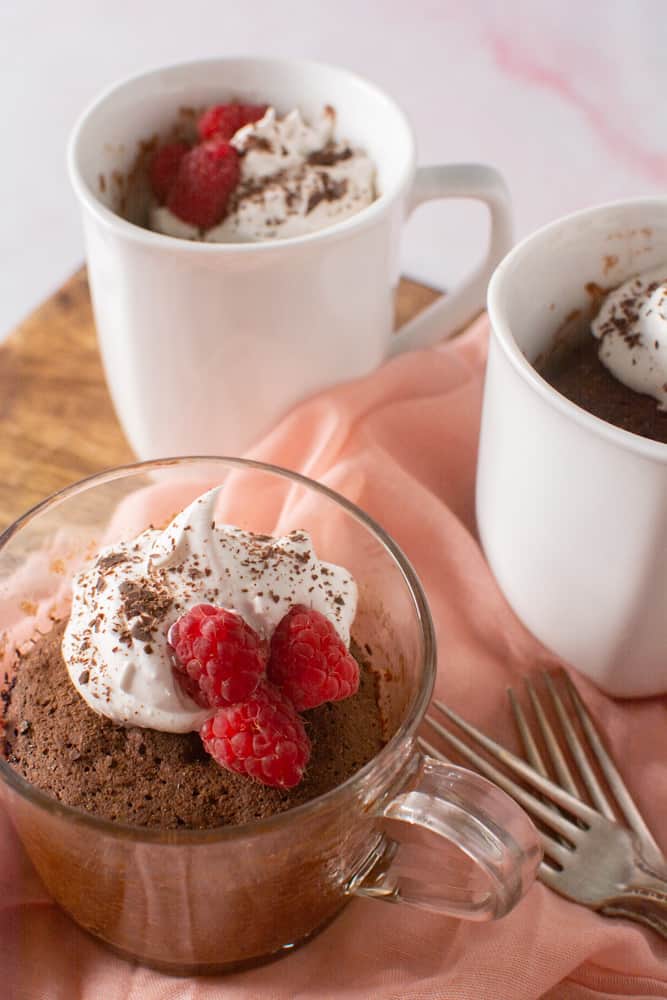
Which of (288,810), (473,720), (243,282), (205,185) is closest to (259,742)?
(288,810)

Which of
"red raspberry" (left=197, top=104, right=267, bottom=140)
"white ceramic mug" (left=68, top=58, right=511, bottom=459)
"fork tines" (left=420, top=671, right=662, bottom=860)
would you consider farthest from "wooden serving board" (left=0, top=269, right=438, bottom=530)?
"fork tines" (left=420, top=671, right=662, bottom=860)

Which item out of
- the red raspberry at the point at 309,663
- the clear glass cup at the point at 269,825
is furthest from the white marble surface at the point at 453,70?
the red raspberry at the point at 309,663

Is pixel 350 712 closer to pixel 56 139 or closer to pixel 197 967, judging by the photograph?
pixel 197 967

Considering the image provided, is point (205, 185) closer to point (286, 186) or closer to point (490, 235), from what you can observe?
point (286, 186)

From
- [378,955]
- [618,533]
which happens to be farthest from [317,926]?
[618,533]

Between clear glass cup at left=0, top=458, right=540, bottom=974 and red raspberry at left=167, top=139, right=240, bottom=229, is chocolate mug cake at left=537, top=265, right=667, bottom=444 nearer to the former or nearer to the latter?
clear glass cup at left=0, top=458, right=540, bottom=974
